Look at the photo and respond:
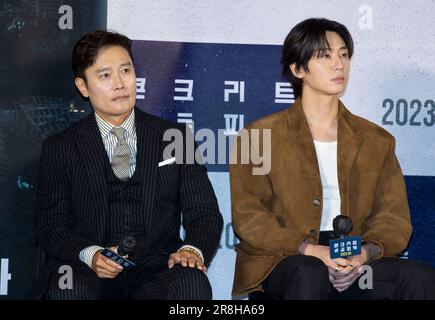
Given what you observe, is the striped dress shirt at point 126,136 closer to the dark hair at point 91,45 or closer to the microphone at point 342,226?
the dark hair at point 91,45

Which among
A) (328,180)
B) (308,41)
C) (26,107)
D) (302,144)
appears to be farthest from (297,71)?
(26,107)

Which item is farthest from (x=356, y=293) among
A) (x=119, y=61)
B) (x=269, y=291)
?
(x=119, y=61)

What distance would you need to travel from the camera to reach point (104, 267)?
3.62 meters

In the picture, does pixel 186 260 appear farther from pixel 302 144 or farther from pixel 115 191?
pixel 302 144

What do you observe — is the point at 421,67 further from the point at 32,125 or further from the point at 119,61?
the point at 32,125

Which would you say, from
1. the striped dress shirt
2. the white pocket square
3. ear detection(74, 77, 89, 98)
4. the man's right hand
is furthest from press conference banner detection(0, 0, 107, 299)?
the man's right hand

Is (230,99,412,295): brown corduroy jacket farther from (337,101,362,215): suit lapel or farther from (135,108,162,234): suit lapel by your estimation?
(135,108,162,234): suit lapel

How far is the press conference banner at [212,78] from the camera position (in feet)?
15.2

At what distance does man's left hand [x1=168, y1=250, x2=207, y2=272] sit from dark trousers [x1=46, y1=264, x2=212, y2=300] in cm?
3

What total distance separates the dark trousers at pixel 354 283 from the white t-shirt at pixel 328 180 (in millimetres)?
359

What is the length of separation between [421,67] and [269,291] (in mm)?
1731

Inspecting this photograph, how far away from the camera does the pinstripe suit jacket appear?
3.89 metres

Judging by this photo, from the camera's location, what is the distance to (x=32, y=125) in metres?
4.62

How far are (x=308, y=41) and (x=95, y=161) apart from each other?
3.88ft
